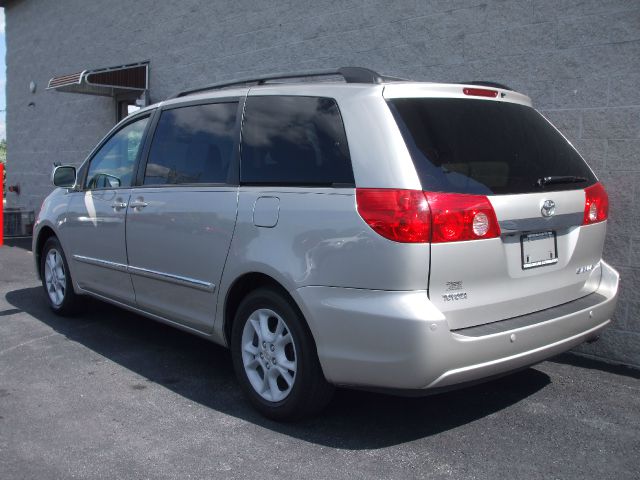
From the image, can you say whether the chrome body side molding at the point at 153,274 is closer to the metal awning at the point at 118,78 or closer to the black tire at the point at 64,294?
the black tire at the point at 64,294

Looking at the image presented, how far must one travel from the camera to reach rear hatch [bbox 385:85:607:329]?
3.25m

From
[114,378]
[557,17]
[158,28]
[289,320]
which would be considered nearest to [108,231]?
[114,378]

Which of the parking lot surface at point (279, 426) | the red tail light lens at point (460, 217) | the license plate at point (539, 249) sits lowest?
the parking lot surface at point (279, 426)

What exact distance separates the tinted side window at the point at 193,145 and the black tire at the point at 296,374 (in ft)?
2.70

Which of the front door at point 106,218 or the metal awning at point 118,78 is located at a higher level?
the metal awning at point 118,78

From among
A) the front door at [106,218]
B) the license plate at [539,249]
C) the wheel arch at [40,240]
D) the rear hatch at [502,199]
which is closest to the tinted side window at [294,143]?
the rear hatch at [502,199]

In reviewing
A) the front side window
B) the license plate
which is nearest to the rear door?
the front side window

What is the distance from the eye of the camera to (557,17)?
5219 millimetres

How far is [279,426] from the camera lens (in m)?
3.79

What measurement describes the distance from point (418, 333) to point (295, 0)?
17.4 feet

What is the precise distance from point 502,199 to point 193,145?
2118 mm

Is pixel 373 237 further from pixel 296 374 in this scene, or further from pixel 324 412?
pixel 324 412

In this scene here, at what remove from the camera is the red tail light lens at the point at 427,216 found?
10.4 ft

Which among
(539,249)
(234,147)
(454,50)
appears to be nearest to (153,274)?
(234,147)
